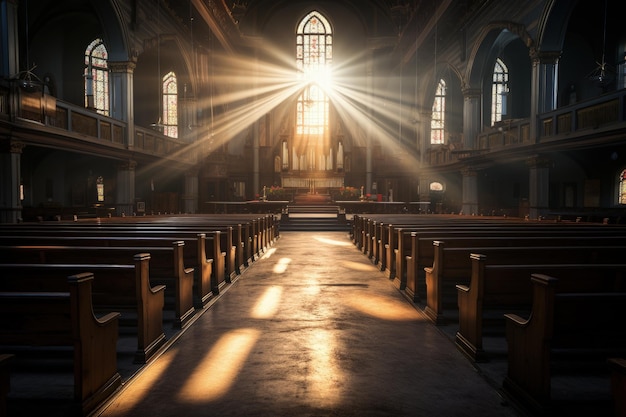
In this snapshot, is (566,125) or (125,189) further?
(125,189)

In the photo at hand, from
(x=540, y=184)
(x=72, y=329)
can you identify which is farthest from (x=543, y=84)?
(x=72, y=329)

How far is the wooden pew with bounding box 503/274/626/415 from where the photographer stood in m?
2.49

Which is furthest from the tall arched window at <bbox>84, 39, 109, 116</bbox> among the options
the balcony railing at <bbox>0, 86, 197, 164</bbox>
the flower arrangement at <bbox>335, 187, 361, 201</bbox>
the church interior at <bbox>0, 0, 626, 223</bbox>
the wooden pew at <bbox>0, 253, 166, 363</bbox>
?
the wooden pew at <bbox>0, 253, 166, 363</bbox>

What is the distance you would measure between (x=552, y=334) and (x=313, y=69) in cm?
2915

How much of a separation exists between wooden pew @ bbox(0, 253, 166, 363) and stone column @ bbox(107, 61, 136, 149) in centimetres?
1295

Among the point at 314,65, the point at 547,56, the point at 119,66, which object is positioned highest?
the point at 314,65

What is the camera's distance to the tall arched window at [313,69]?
29016 millimetres

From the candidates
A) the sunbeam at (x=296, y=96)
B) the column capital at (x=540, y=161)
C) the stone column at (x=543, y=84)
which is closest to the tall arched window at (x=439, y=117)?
the sunbeam at (x=296, y=96)

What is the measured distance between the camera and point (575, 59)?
18875 mm

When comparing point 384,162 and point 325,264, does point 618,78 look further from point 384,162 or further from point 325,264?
point 325,264

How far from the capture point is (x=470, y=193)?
19109 mm

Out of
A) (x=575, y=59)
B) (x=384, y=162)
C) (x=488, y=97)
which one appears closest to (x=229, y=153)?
(x=384, y=162)

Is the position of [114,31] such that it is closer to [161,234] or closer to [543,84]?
[161,234]

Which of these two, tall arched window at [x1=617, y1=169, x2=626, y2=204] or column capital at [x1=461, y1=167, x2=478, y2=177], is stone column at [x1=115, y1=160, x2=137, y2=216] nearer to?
column capital at [x1=461, y1=167, x2=478, y2=177]
